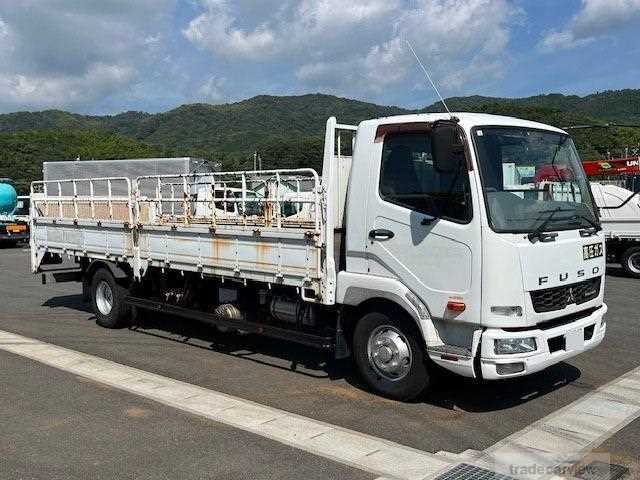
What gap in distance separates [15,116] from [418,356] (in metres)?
162

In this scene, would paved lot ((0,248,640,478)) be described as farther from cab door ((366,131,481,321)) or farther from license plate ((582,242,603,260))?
license plate ((582,242,603,260))

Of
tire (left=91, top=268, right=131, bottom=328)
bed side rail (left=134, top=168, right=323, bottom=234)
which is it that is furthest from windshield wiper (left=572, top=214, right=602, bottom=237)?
tire (left=91, top=268, right=131, bottom=328)

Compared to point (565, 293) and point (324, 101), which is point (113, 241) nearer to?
point (565, 293)

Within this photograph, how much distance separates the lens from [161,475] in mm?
4191

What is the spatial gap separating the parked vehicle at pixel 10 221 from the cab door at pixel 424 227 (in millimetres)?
21000

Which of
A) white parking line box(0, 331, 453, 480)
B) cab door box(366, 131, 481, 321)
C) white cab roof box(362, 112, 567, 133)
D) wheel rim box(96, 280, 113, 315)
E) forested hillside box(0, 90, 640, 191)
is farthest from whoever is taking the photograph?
forested hillside box(0, 90, 640, 191)

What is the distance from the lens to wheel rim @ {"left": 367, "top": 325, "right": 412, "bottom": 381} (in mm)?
5613

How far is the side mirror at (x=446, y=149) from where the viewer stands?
5.07 meters

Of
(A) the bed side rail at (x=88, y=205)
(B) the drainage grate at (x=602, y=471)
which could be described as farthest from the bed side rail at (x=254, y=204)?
(B) the drainage grate at (x=602, y=471)

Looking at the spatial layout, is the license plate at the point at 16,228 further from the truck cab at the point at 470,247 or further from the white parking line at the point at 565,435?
the white parking line at the point at 565,435

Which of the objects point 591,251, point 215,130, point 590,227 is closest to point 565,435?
point 591,251

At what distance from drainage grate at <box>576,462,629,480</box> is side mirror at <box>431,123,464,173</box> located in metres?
2.38

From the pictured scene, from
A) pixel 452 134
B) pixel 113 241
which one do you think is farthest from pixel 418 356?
pixel 113 241

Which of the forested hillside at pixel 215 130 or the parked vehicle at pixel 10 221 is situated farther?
the forested hillside at pixel 215 130
